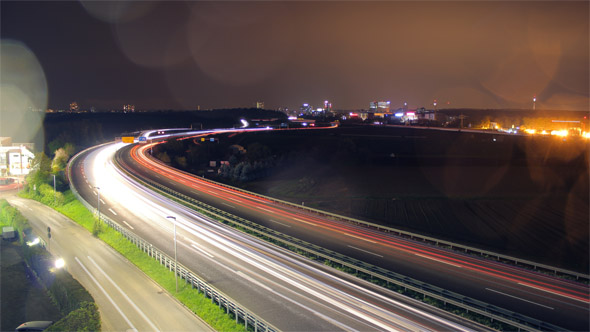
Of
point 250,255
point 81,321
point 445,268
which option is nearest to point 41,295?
point 81,321

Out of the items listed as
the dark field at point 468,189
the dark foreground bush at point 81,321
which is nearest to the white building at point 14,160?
the dark field at point 468,189

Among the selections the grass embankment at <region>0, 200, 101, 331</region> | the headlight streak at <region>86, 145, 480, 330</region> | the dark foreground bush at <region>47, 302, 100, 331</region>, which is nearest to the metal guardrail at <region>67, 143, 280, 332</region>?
the headlight streak at <region>86, 145, 480, 330</region>

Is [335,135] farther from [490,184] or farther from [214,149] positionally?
[490,184]

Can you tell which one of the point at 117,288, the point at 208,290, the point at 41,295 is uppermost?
the point at 208,290

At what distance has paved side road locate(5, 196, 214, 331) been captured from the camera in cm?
1595

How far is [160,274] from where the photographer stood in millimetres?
20781

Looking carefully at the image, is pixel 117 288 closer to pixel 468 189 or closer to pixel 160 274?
pixel 160 274

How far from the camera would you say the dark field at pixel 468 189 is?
96.4ft

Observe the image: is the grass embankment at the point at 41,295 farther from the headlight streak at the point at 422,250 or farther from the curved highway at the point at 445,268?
the headlight streak at the point at 422,250

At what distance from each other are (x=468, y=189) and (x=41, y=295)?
4053 cm

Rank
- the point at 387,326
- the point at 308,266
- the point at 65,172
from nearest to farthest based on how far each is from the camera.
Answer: the point at 387,326 → the point at 308,266 → the point at 65,172


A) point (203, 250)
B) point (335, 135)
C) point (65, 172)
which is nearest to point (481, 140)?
point (335, 135)

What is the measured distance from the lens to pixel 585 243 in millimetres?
28047

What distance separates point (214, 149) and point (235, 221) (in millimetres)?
54199
